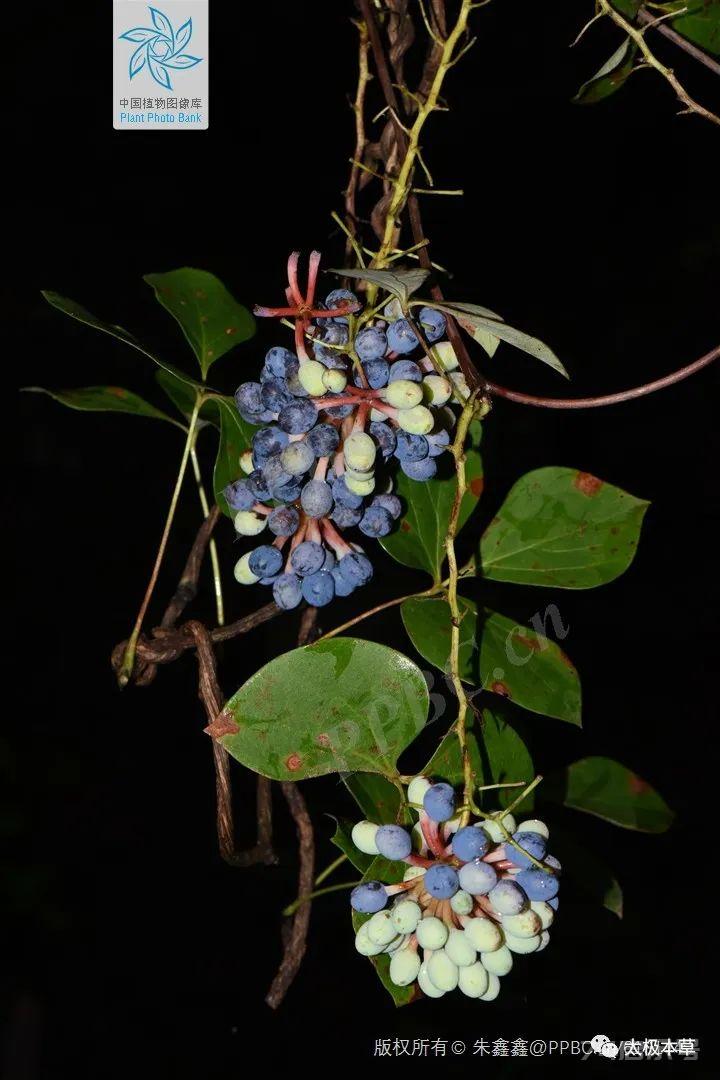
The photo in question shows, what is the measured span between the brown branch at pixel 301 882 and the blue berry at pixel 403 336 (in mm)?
262

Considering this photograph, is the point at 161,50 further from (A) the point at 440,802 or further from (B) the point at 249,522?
(A) the point at 440,802

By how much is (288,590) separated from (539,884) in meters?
0.26

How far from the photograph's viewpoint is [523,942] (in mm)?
564

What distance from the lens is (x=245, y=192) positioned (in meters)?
1.72

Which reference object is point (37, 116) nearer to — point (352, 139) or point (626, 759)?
point (352, 139)

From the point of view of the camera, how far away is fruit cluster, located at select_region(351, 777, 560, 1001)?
0.55 m

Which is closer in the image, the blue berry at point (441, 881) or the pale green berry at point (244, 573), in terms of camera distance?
the blue berry at point (441, 881)

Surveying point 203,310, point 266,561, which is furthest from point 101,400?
point 266,561

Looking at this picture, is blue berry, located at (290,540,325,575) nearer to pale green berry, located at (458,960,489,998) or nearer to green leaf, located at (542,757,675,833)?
pale green berry, located at (458,960,489,998)

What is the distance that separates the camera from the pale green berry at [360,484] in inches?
24.3

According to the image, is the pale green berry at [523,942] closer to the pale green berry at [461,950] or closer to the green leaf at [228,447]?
the pale green berry at [461,950]

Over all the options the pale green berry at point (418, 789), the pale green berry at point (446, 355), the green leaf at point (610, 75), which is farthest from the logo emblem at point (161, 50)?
the pale green berry at point (418, 789)

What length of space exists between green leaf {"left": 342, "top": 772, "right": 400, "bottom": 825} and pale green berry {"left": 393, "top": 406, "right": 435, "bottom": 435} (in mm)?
243

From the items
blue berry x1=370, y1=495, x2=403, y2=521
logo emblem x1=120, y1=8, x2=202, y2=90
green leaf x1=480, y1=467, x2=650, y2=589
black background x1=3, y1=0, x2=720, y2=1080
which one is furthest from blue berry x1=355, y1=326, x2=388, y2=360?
black background x1=3, y1=0, x2=720, y2=1080
